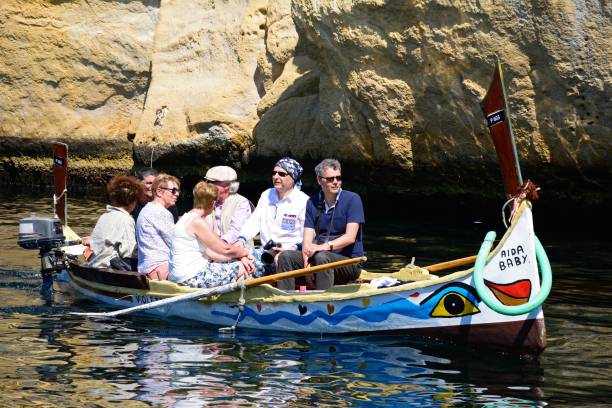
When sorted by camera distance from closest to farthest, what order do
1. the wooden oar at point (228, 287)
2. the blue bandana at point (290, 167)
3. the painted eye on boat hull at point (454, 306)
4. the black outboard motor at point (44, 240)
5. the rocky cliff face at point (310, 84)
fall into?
the painted eye on boat hull at point (454, 306) < the wooden oar at point (228, 287) < the blue bandana at point (290, 167) < the black outboard motor at point (44, 240) < the rocky cliff face at point (310, 84)

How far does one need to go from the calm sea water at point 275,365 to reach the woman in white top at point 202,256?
0.52 m

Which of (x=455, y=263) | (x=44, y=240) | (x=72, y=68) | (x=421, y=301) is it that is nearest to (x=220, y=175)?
(x=455, y=263)

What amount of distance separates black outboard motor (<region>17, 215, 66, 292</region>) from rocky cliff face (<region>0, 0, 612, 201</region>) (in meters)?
6.83

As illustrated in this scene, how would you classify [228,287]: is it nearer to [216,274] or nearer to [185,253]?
[216,274]

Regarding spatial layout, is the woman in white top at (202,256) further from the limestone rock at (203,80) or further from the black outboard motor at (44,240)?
the limestone rock at (203,80)

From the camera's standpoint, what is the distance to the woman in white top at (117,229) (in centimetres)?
1242

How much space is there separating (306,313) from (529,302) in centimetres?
228

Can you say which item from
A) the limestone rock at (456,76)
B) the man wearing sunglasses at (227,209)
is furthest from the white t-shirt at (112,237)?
the limestone rock at (456,76)

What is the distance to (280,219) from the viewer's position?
1180 cm

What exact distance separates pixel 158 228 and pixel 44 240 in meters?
2.25

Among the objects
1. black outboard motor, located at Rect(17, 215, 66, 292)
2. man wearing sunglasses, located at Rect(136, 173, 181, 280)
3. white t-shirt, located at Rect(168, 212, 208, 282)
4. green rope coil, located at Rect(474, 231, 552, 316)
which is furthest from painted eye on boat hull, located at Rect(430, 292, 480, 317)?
black outboard motor, located at Rect(17, 215, 66, 292)

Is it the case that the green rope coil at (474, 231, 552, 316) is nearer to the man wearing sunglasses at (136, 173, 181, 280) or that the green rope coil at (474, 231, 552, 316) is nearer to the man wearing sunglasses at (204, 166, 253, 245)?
the man wearing sunglasses at (204, 166, 253, 245)

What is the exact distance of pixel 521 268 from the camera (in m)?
9.53

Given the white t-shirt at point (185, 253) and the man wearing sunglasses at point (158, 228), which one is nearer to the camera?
the white t-shirt at point (185, 253)
